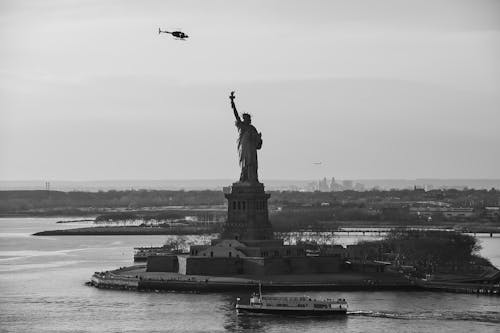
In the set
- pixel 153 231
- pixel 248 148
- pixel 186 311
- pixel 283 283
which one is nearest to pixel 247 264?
pixel 283 283

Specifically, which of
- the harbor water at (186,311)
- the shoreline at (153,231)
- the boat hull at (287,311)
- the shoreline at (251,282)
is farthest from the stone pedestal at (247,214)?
the shoreline at (153,231)

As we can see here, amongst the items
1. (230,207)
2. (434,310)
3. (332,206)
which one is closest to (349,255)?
(230,207)

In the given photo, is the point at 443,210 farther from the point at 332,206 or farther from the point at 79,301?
the point at 79,301

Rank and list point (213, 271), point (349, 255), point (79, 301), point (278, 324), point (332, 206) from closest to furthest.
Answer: point (278, 324)
point (79, 301)
point (213, 271)
point (349, 255)
point (332, 206)

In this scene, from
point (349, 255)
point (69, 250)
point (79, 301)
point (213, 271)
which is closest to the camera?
point (79, 301)

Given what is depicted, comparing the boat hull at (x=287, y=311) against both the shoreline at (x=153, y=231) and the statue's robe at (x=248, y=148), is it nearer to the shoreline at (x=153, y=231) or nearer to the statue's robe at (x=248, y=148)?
the statue's robe at (x=248, y=148)

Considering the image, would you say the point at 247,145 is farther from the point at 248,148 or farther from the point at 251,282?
the point at 251,282

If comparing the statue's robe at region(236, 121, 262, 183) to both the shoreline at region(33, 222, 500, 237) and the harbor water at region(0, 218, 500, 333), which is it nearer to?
the harbor water at region(0, 218, 500, 333)
